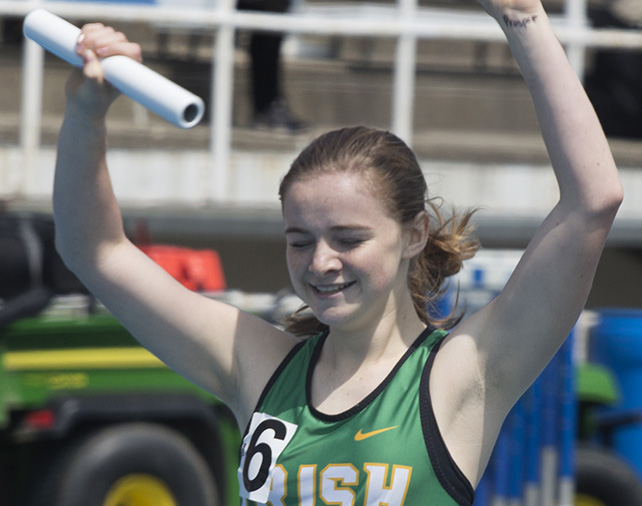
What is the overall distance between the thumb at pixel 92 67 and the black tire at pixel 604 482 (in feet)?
12.8

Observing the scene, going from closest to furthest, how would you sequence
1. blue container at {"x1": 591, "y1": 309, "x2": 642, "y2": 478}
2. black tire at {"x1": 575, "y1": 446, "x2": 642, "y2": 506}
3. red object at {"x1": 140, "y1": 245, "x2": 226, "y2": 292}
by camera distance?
red object at {"x1": 140, "y1": 245, "x2": 226, "y2": 292}, black tire at {"x1": 575, "y1": 446, "x2": 642, "y2": 506}, blue container at {"x1": 591, "y1": 309, "x2": 642, "y2": 478}

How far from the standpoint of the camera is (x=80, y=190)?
2.06m

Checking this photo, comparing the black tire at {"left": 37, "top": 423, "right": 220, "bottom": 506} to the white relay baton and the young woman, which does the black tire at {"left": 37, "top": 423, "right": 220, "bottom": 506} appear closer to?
the young woman

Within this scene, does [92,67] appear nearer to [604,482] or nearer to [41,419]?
[41,419]

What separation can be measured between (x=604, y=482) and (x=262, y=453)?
3648mm

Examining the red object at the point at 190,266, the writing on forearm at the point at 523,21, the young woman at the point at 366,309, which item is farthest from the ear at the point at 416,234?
the red object at the point at 190,266

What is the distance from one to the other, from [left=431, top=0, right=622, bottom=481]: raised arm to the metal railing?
14.8 feet

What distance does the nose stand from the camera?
6.33 ft

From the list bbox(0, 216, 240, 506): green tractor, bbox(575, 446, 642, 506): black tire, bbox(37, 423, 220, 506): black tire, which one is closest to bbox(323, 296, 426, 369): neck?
bbox(0, 216, 240, 506): green tractor

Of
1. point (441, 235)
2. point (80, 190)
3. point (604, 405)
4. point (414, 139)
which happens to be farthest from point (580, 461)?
point (80, 190)

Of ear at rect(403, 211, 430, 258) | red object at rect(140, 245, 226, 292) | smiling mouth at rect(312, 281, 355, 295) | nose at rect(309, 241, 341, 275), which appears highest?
red object at rect(140, 245, 226, 292)

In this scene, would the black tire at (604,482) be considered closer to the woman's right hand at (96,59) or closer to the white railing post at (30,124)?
the white railing post at (30,124)

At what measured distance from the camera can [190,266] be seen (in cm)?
507

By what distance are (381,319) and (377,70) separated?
6.33 m
